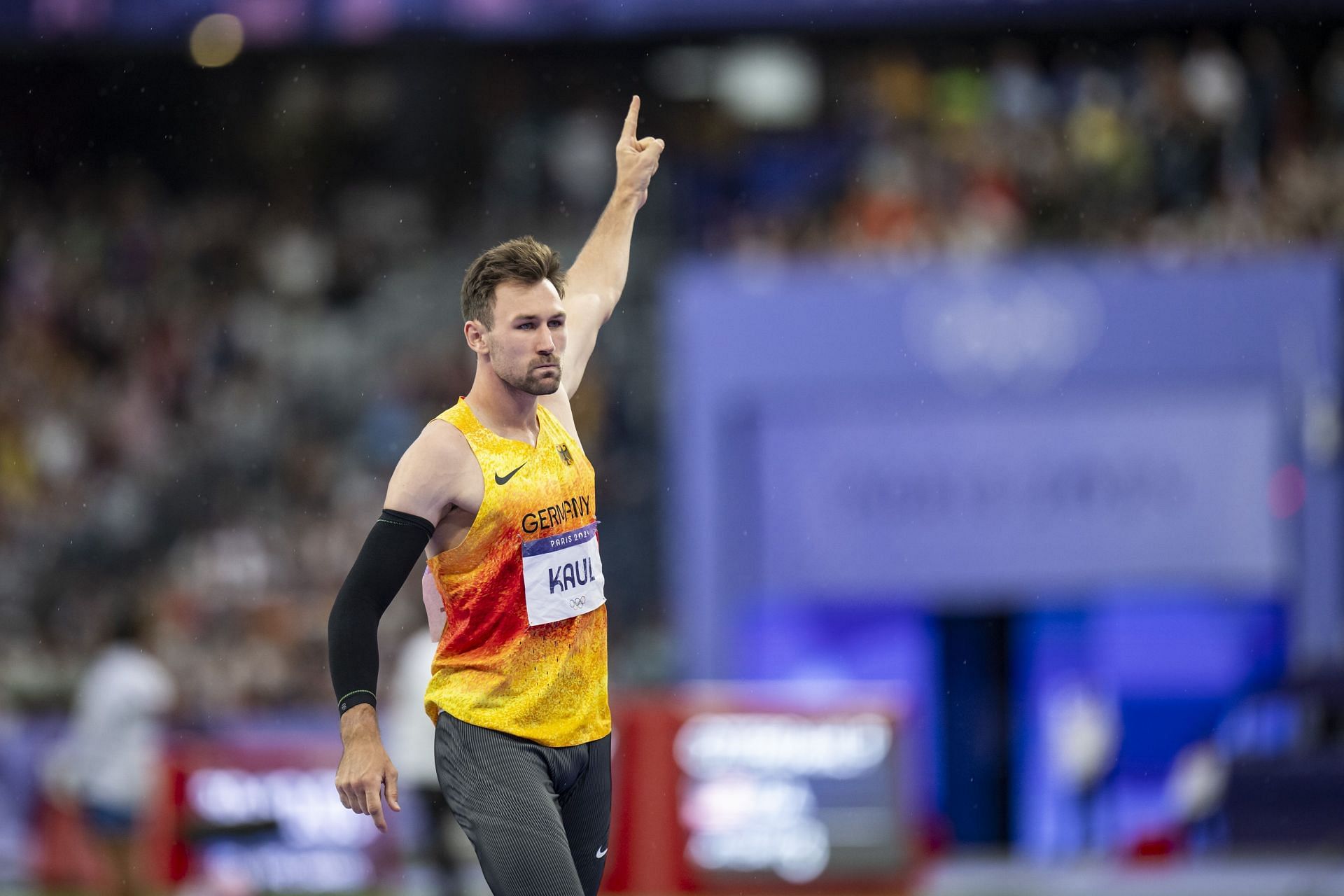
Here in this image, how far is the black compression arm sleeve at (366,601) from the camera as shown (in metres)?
4.11

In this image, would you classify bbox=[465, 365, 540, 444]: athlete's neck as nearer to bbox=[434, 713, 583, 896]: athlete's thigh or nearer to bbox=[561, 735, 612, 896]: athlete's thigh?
bbox=[434, 713, 583, 896]: athlete's thigh

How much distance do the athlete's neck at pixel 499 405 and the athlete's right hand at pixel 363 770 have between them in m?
0.79

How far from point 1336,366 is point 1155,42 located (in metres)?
3.77

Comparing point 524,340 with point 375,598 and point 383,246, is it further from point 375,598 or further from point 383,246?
point 383,246

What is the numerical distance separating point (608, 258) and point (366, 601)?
157 centimetres

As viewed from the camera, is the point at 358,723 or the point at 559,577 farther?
the point at 559,577

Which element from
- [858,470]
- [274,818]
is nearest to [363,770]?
[274,818]

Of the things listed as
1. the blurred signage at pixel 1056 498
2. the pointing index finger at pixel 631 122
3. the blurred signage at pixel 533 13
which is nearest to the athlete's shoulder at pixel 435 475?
the pointing index finger at pixel 631 122

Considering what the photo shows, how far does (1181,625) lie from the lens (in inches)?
545

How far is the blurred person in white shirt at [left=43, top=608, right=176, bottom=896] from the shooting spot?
10609 millimetres

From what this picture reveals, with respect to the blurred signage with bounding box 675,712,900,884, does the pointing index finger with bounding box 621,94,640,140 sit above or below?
above

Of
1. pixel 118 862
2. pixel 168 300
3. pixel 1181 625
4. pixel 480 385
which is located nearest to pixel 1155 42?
pixel 1181 625

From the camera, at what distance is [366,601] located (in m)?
4.12

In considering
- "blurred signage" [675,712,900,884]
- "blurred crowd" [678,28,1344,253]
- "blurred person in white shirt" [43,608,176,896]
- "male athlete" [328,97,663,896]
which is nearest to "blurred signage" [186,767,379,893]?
"blurred person in white shirt" [43,608,176,896]
